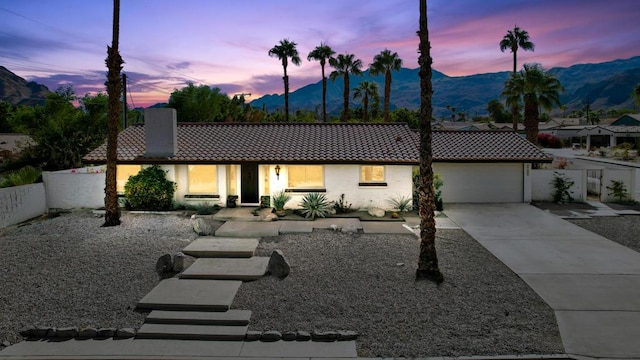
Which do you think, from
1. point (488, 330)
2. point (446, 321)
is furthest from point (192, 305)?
point (488, 330)

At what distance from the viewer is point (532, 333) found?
7.70m

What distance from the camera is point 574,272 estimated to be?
35.8 ft

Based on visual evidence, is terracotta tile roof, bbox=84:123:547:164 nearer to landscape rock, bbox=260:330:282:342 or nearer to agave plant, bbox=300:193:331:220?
agave plant, bbox=300:193:331:220

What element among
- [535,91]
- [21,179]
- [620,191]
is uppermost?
[535,91]

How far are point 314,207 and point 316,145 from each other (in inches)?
139

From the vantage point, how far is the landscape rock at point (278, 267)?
10.6m

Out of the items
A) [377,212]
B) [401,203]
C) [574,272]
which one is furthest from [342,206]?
[574,272]

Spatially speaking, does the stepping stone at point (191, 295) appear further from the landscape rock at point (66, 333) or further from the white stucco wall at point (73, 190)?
the white stucco wall at point (73, 190)

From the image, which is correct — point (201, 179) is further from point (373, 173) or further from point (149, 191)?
point (373, 173)

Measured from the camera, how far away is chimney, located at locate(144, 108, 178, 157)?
19000 mm

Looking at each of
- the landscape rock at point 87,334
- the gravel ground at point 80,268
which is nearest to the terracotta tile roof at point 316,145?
the gravel ground at point 80,268

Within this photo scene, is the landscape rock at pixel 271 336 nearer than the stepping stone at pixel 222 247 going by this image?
Yes

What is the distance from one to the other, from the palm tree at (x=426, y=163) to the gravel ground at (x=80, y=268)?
628cm

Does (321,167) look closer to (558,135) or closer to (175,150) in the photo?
(175,150)
